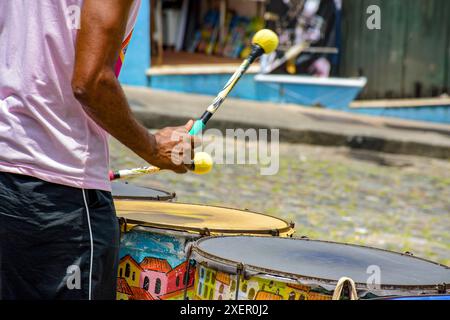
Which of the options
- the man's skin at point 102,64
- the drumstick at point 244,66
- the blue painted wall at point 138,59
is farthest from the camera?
the blue painted wall at point 138,59

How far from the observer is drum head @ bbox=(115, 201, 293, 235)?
130 inches

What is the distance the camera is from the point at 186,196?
7.68 meters

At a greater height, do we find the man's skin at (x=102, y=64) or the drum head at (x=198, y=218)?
the man's skin at (x=102, y=64)

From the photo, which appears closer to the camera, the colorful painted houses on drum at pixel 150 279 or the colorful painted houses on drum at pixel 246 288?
the colorful painted houses on drum at pixel 246 288

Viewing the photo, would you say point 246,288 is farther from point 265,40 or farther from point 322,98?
point 322,98

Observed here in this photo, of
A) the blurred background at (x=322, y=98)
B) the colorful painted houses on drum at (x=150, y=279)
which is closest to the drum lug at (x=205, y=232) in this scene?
the colorful painted houses on drum at (x=150, y=279)

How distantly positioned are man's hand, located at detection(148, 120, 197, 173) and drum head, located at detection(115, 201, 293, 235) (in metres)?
0.72

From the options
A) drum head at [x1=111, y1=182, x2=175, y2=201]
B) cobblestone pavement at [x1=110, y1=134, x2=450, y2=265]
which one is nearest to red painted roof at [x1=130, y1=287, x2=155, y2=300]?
drum head at [x1=111, y1=182, x2=175, y2=201]

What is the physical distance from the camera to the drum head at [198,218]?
3.30m

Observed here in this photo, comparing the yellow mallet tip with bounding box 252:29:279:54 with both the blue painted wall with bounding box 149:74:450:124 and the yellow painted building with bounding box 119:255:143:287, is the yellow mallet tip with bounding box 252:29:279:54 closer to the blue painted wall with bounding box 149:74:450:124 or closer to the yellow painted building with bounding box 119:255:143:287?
the yellow painted building with bounding box 119:255:143:287

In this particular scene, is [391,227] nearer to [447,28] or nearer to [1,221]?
[1,221]

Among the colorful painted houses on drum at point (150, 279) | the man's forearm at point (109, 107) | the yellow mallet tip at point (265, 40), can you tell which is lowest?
the colorful painted houses on drum at point (150, 279)

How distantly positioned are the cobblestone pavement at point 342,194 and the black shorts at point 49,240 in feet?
13.3

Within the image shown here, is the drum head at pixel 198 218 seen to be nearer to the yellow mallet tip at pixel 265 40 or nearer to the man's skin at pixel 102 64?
the yellow mallet tip at pixel 265 40
